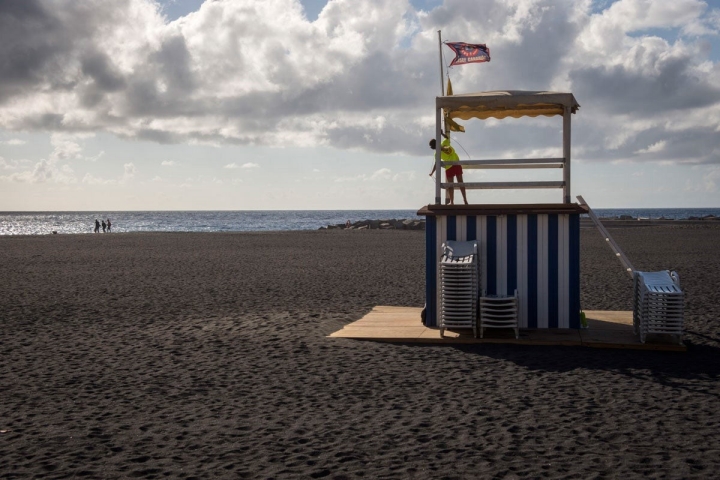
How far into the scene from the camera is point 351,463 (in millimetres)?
Answer: 4914

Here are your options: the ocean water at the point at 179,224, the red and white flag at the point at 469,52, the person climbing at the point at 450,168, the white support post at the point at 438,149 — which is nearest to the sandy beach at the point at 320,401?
the white support post at the point at 438,149

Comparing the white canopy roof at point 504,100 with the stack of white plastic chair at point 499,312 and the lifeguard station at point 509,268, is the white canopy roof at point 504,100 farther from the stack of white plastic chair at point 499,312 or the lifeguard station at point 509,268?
the stack of white plastic chair at point 499,312

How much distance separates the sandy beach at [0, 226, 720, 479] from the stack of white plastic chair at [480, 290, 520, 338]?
41 cm

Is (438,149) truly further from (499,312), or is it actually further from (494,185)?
(499,312)

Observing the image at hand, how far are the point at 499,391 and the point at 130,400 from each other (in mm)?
3451

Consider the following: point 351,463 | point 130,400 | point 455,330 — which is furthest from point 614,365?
point 130,400

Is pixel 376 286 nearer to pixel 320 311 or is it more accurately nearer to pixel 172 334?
pixel 320 311

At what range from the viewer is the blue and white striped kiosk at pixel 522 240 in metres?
9.37

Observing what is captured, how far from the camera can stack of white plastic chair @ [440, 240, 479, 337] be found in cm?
876

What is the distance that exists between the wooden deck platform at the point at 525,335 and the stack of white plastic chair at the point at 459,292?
25cm

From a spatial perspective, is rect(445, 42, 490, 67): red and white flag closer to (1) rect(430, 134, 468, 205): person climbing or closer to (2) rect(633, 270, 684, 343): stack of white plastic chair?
Answer: (1) rect(430, 134, 468, 205): person climbing

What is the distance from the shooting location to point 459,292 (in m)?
8.84

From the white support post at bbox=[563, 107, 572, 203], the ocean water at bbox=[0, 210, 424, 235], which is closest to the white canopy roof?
the white support post at bbox=[563, 107, 572, 203]

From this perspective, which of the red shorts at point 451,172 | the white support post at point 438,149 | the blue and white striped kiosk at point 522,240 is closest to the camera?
the blue and white striped kiosk at point 522,240
